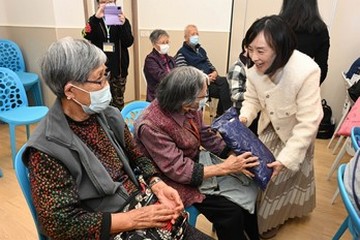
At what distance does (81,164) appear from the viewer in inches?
39.0

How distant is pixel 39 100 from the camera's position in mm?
3545

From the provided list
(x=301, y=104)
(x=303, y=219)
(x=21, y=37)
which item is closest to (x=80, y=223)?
(x=301, y=104)

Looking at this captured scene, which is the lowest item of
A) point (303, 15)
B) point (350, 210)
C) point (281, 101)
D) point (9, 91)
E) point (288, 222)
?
point (288, 222)

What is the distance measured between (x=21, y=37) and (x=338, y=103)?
4142mm

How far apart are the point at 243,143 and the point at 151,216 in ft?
1.82

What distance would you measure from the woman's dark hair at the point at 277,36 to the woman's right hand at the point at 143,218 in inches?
32.7

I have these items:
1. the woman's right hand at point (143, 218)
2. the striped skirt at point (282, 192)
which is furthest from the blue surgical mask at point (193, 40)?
the woman's right hand at point (143, 218)

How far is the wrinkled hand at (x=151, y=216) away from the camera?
3.31 ft

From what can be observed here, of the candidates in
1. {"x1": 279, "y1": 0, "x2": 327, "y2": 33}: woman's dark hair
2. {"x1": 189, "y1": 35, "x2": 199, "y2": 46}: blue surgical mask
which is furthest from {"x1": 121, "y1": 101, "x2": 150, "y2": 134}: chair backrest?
{"x1": 189, "y1": 35, "x2": 199, "y2": 46}: blue surgical mask

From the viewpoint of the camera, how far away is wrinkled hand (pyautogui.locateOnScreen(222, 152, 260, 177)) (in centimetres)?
132

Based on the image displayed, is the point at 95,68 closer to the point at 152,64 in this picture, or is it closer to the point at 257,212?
the point at 257,212

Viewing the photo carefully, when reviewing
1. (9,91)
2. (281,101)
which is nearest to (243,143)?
(281,101)

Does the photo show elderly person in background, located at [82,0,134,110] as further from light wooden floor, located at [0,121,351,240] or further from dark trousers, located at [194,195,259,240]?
dark trousers, located at [194,195,259,240]

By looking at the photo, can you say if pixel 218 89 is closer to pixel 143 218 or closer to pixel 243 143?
pixel 243 143
